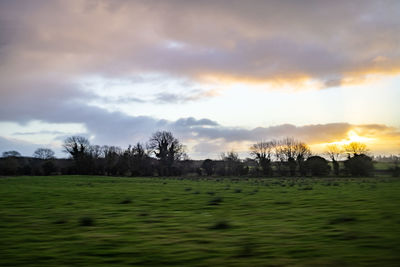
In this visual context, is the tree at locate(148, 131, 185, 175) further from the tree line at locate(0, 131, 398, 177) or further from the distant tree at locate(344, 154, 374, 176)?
the distant tree at locate(344, 154, 374, 176)

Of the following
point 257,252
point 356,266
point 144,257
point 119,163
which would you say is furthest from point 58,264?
point 119,163

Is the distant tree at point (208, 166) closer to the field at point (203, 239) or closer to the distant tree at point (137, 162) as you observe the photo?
the distant tree at point (137, 162)

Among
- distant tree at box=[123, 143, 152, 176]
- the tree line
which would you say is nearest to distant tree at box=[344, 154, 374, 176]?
the tree line

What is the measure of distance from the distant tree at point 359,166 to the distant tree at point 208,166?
39794mm

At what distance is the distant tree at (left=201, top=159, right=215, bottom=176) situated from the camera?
9469 cm

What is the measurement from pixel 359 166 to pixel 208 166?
43.9m

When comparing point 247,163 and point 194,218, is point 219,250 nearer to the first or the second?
point 194,218

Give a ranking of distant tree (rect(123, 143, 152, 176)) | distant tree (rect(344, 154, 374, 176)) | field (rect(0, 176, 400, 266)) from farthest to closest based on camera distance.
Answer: distant tree (rect(123, 143, 152, 176)) < distant tree (rect(344, 154, 374, 176)) < field (rect(0, 176, 400, 266))

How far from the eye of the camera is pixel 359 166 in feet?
216

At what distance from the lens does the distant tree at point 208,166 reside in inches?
3728

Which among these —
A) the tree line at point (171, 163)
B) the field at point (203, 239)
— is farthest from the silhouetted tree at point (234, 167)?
the field at point (203, 239)

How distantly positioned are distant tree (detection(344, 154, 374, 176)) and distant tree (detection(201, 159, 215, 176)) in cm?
3979

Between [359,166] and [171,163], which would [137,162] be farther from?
[359,166]

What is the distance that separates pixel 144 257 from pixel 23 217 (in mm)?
7246
